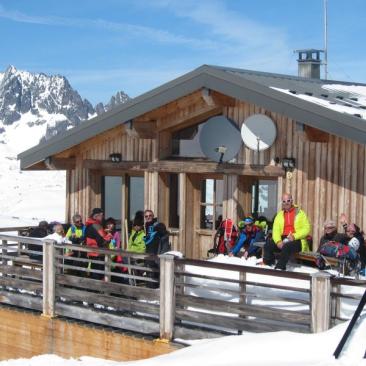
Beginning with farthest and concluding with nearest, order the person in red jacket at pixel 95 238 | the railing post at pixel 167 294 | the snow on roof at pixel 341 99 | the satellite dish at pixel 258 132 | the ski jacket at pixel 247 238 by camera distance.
Result: the satellite dish at pixel 258 132, the ski jacket at pixel 247 238, the snow on roof at pixel 341 99, the person in red jacket at pixel 95 238, the railing post at pixel 167 294

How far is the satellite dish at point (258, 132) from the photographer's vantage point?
40.8 ft

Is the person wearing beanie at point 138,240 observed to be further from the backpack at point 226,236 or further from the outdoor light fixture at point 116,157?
the outdoor light fixture at point 116,157

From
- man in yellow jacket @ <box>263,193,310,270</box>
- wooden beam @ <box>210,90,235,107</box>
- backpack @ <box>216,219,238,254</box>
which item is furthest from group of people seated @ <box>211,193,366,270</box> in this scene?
wooden beam @ <box>210,90,235,107</box>

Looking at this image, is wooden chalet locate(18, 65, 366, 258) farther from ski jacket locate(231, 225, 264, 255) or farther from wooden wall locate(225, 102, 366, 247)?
ski jacket locate(231, 225, 264, 255)

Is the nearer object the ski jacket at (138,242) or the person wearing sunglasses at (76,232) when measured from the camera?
the ski jacket at (138,242)

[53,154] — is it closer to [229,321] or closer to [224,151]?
[224,151]

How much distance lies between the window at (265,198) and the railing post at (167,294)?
4.09 m

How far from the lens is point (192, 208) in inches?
551

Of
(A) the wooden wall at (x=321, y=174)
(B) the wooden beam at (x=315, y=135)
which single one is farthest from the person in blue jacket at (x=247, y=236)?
(B) the wooden beam at (x=315, y=135)

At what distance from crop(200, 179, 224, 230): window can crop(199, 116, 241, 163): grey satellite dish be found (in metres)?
0.62

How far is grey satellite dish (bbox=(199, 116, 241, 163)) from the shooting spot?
1299cm

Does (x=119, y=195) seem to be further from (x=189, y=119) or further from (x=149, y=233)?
(x=149, y=233)

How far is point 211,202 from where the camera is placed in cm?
1388

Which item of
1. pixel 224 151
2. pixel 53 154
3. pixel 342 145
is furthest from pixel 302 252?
pixel 53 154
